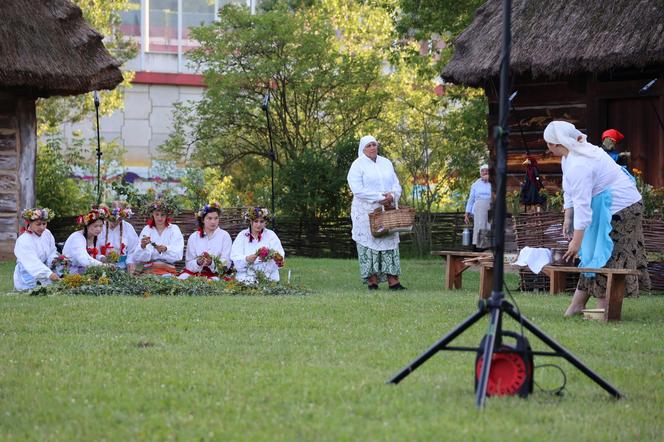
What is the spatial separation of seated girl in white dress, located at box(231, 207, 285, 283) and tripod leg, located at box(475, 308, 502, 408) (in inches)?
361

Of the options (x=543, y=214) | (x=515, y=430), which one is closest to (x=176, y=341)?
(x=515, y=430)

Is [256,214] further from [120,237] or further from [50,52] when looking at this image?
[50,52]

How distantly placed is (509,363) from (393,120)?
24.9 metres

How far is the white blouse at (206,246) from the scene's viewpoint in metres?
16.3

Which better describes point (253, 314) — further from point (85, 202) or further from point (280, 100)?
point (280, 100)

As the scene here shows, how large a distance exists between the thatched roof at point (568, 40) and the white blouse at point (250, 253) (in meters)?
5.40

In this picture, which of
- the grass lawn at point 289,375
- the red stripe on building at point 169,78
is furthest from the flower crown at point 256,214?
the red stripe on building at point 169,78

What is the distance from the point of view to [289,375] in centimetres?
745

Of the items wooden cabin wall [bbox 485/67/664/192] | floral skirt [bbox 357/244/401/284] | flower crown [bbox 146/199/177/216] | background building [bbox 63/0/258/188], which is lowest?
floral skirt [bbox 357/244/401/284]

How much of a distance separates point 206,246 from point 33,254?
2492 mm

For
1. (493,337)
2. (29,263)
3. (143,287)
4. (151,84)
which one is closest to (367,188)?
(143,287)

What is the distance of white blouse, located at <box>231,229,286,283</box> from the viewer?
617 inches

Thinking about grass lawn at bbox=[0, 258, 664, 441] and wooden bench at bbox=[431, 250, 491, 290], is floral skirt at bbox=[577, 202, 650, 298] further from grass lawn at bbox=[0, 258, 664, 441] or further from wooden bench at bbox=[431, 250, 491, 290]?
wooden bench at bbox=[431, 250, 491, 290]

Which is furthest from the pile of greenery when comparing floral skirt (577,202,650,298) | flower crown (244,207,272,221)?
floral skirt (577,202,650,298)
